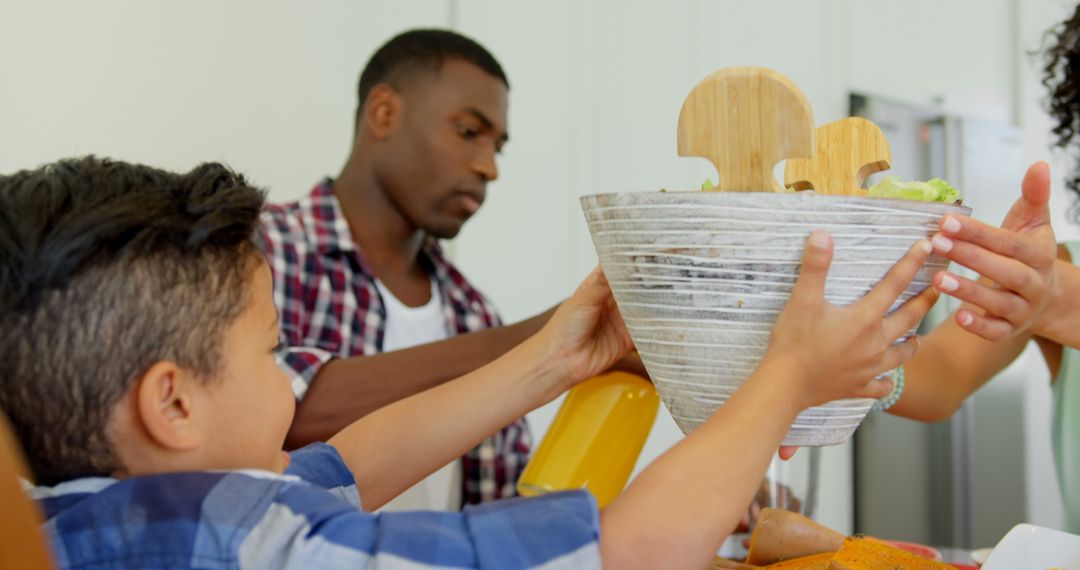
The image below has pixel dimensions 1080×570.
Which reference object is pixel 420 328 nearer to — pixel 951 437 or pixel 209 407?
pixel 209 407

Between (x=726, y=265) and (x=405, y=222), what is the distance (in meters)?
1.18

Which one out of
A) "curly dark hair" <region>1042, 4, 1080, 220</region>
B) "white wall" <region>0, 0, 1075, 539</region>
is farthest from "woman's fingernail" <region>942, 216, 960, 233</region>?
"white wall" <region>0, 0, 1075, 539</region>

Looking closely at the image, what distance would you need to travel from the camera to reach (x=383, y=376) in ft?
4.37

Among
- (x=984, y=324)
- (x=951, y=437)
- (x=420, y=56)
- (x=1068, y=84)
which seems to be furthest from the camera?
(x=951, y=437)

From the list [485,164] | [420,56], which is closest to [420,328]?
[485,164]

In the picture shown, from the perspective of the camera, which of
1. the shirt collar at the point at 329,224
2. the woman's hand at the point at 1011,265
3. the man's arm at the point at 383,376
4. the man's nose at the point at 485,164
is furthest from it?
the man's nose at the point at 485,164

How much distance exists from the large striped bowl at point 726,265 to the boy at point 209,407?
1 cm

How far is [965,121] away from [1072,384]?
2214 mm

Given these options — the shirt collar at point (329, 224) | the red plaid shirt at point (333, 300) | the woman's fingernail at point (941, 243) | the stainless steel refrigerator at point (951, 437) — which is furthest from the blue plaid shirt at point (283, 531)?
the stainless steel refrigerator at point (951, 437)

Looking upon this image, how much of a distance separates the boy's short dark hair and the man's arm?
0.69m

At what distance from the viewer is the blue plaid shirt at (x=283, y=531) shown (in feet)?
1.84

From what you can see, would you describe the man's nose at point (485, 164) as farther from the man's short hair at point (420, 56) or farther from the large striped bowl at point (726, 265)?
the large striped bowl at point (726, 265)

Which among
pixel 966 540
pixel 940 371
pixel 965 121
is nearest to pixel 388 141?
pixel 940 371

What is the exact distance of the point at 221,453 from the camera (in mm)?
641
